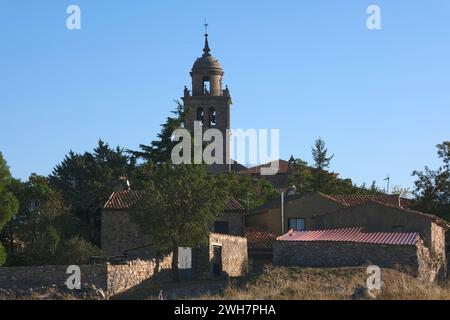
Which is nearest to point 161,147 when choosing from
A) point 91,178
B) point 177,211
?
point 91,178

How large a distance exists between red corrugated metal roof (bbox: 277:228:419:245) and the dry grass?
3.18 meters

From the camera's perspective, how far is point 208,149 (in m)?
75.2

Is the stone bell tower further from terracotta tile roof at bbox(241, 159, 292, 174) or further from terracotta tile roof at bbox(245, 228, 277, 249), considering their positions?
terracotta tile roof at bbox(245, 228, 277, 249)

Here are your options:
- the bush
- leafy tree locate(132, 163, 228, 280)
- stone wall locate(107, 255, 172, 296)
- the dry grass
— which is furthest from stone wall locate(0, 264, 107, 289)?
the dry grass

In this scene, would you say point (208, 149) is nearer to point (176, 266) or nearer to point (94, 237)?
point (94, 237)

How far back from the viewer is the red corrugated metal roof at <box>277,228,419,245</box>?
39.9 meters

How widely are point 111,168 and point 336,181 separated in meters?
19.8

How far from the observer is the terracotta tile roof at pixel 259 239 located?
50656 millimetres

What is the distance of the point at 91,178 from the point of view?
203 ft

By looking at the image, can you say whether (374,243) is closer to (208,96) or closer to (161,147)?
(161,147)

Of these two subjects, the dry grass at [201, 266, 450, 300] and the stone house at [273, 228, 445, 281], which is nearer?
the dry grass at [201, 266, 450, 300]

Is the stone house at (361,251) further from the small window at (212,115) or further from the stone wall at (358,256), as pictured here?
the small window at (212,115)

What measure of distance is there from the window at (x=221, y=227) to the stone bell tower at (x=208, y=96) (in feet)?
115
